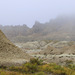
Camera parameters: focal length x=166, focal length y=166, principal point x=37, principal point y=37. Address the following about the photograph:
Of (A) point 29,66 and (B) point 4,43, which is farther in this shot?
(B) point 4,43

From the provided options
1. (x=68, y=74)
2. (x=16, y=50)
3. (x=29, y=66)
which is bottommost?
(x=68, y=74)

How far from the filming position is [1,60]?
12422mm

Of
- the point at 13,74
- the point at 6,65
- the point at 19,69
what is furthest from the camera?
the point at 6,65

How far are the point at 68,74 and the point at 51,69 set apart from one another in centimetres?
137

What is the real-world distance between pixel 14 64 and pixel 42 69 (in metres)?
2.29

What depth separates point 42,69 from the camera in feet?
37.2

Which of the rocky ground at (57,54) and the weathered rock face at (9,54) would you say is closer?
the weathered rock face at (9,54)

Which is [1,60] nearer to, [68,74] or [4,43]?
[4,43]

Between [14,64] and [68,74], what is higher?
[14,64]

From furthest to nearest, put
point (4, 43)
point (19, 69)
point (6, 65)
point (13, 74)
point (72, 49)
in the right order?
point (72, 49), point (4, 43), point (6, 65), point (19, 69), point (13, 74)

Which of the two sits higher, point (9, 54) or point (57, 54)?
point (9, 54)

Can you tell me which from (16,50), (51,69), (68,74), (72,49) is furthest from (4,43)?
(72,49)

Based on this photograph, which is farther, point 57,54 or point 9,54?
point 57,54

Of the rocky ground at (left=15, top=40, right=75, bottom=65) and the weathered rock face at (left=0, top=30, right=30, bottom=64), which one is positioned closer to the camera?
the weathered rock face at (left=0, top=30, right=30, bottom=64)
